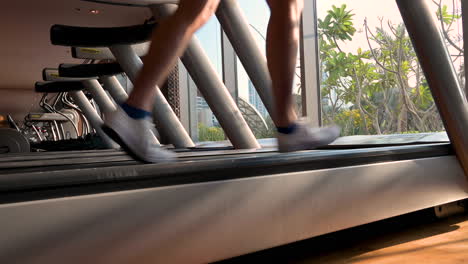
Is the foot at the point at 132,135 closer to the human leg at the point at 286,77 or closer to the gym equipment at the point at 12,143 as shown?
the human leg at the point at 286,77

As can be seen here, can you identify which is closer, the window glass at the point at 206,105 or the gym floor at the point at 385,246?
the gym floor at the point at 385,246

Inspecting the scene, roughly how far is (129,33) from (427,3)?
4.15ft

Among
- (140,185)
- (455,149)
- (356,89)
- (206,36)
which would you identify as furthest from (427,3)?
(206,36)

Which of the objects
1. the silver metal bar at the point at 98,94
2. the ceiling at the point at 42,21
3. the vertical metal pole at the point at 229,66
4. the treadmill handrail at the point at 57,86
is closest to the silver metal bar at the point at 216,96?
the treadmill handrail at the point at 57,86

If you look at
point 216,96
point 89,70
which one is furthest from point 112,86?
point 216,96

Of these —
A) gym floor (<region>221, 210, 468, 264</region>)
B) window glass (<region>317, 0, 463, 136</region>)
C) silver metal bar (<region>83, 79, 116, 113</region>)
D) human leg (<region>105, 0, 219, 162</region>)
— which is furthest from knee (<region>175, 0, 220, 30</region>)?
silver metal bar (<region>83, 79, 116, 113</region>)

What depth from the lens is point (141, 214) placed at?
83 centimetres

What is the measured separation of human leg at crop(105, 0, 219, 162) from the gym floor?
360 mm

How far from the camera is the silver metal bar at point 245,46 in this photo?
1995mm

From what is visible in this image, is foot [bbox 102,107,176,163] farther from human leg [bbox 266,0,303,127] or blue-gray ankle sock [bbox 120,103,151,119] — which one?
human leg [bbox 266,0,303,127]

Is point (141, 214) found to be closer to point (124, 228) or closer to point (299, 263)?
point (124, 228)

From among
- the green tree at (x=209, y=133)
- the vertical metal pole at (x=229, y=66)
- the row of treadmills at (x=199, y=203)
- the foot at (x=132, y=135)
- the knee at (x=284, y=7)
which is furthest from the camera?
the green tree at (x=209, y=133)

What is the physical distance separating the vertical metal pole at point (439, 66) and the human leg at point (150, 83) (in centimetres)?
78

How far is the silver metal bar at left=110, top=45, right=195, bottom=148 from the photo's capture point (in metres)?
2.92
